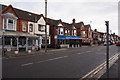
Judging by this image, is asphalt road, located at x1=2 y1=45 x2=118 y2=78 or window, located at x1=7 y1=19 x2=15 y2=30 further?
window, located at x1=7 y1=19 x2=15 y2=30

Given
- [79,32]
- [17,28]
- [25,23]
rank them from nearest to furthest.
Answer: [17,28], [25,23], [79,32]

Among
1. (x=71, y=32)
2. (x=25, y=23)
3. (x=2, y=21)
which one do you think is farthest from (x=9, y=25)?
(x=71, y=32)

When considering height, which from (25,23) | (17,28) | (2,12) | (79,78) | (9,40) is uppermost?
(2,12)

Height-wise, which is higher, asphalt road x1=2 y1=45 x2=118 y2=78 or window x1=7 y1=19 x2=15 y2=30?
window x1=7 y1=19 x2=15 y2=30

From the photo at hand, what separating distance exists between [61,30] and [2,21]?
1925cm

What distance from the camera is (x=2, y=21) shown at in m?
18.3

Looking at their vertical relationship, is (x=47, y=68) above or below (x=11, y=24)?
below

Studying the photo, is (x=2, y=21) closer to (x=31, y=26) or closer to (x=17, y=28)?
(x=17, y=28)

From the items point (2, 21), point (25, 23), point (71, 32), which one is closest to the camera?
point (2, 21)

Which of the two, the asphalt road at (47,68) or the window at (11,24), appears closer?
the asphalt road at (47,68)

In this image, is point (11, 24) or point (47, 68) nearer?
point (47, 68)

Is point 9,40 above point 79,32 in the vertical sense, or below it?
below

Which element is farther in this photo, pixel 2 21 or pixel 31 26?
pixel 31 26

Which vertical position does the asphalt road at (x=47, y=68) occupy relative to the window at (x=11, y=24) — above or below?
below
